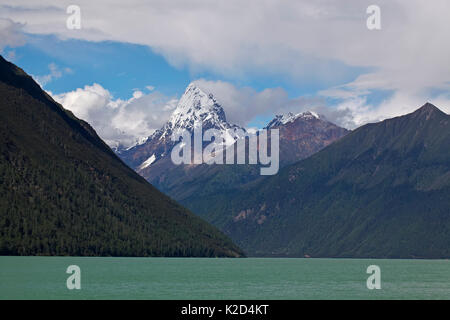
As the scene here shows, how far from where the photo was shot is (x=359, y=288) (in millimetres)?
199375
